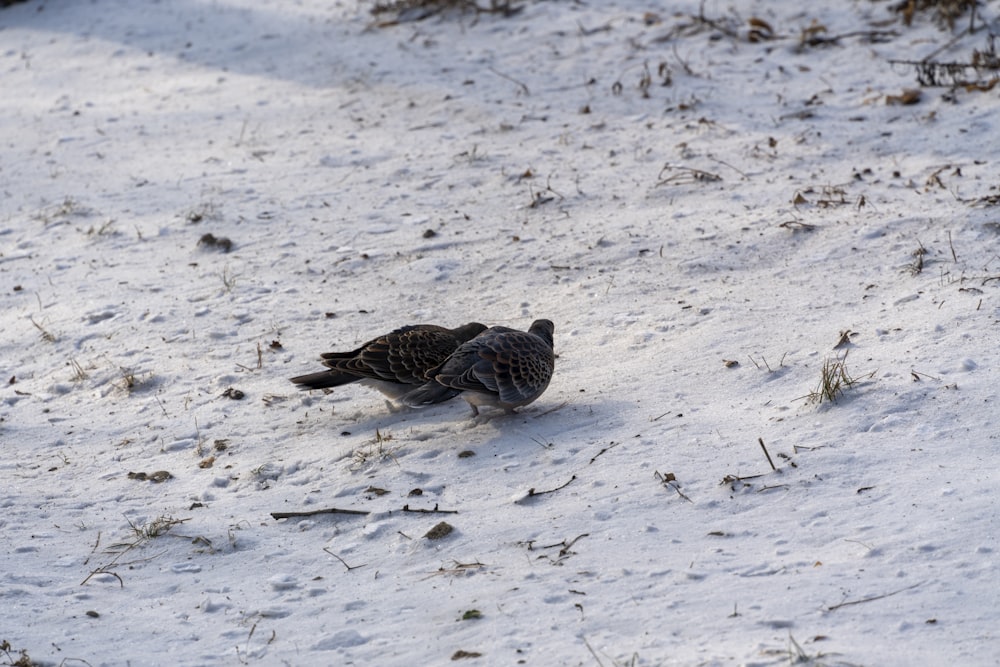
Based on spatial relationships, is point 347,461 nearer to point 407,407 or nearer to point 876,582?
point 407,407

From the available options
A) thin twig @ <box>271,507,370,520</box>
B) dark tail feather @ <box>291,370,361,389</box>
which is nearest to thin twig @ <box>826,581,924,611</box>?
thin twig @ <box>271,507,370,520</box>

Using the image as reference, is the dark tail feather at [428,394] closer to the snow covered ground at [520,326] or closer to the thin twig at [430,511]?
the snow covered ground at [520,326]

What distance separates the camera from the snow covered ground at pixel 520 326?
4.37 m

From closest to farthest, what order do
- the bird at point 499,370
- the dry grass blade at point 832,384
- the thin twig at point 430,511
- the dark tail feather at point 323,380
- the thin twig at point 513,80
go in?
the thin twig at point 430,511
the dry grass blade at point 832,384
the bird at point 499,370
the dark tail feather at point 323,380
the thin twig at point 513,80

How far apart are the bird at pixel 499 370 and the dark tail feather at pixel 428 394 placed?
0.09 metres

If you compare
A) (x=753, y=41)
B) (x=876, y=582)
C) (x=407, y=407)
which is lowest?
(x=407, y=407)

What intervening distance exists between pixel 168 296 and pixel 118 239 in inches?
51.6

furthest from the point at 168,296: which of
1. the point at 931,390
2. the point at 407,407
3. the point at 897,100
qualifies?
the point at 897,100

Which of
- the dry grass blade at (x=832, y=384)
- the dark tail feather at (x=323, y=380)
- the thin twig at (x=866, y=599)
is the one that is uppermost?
the dry grass blade at (x=832, y=384)

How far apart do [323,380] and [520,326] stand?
140 centimetres

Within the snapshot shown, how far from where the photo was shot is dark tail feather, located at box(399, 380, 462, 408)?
20.4 ft

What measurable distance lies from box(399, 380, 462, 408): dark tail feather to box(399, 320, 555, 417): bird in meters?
0.09

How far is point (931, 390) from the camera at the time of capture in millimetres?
5395

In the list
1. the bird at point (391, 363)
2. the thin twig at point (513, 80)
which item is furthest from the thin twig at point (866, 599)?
the thin twig at point (513, 80)
